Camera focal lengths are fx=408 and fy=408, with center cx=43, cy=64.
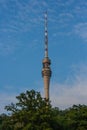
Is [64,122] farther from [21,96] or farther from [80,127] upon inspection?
[21,96]

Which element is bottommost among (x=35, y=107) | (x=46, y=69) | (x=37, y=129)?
(x=37, y=129)

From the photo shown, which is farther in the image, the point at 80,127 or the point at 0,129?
the point at 0,129

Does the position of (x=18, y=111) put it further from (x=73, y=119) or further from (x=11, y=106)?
(x=73, y=119)

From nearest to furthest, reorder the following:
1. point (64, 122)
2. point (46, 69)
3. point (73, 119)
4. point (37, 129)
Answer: point (37, 129) < point (64, 122) < point (73, 119) < point (46, 69)

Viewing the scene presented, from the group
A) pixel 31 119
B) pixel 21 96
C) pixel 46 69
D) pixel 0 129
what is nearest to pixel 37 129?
pixel 31 119

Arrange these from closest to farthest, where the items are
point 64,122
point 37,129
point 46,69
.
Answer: point 37,129, point 64,122, point 46,69

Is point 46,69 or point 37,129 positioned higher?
point 46,69

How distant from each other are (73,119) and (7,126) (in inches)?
422

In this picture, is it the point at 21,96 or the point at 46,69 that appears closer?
the point at 21,96

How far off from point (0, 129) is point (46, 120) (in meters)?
17.5

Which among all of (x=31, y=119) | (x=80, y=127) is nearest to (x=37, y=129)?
(x=31, y=119)

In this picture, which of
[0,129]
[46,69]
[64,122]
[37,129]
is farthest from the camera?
[46,69]

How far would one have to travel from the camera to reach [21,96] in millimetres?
56281

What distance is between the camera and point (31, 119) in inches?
2151
